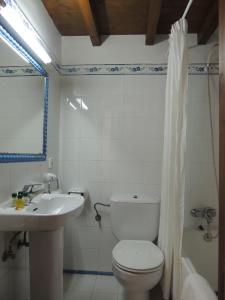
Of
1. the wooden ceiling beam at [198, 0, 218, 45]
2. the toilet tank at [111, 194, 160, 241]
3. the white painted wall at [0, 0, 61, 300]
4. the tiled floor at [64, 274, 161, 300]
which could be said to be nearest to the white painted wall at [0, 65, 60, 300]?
the white painted wall at [0, 0, 61, 300]

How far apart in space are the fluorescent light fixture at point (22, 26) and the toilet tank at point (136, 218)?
4.45 ft

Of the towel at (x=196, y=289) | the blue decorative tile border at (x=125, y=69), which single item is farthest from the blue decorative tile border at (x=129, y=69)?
the towel at (x=196, y=289)

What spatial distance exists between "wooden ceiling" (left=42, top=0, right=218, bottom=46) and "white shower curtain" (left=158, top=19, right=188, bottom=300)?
0.34m

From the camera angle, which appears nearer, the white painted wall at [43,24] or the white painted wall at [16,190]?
the white painted wall at [16,190]

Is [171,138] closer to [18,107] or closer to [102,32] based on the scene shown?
[18,107]

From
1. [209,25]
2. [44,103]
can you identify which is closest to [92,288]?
[44,103]

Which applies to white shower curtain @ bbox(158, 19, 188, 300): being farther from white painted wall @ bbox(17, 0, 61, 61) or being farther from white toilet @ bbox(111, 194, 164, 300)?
white painted wall @ bbox(17, 0, 61, 61)

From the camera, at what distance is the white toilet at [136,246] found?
145 centimetres

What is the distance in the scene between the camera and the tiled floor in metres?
1.83

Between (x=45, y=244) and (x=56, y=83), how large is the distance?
1.45 metres

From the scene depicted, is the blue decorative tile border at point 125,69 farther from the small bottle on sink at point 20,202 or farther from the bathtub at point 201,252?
the bathtub at point 201,252

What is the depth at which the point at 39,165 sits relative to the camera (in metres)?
1.80

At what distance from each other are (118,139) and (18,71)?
1043mm

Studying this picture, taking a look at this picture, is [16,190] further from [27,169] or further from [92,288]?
[92,288]
